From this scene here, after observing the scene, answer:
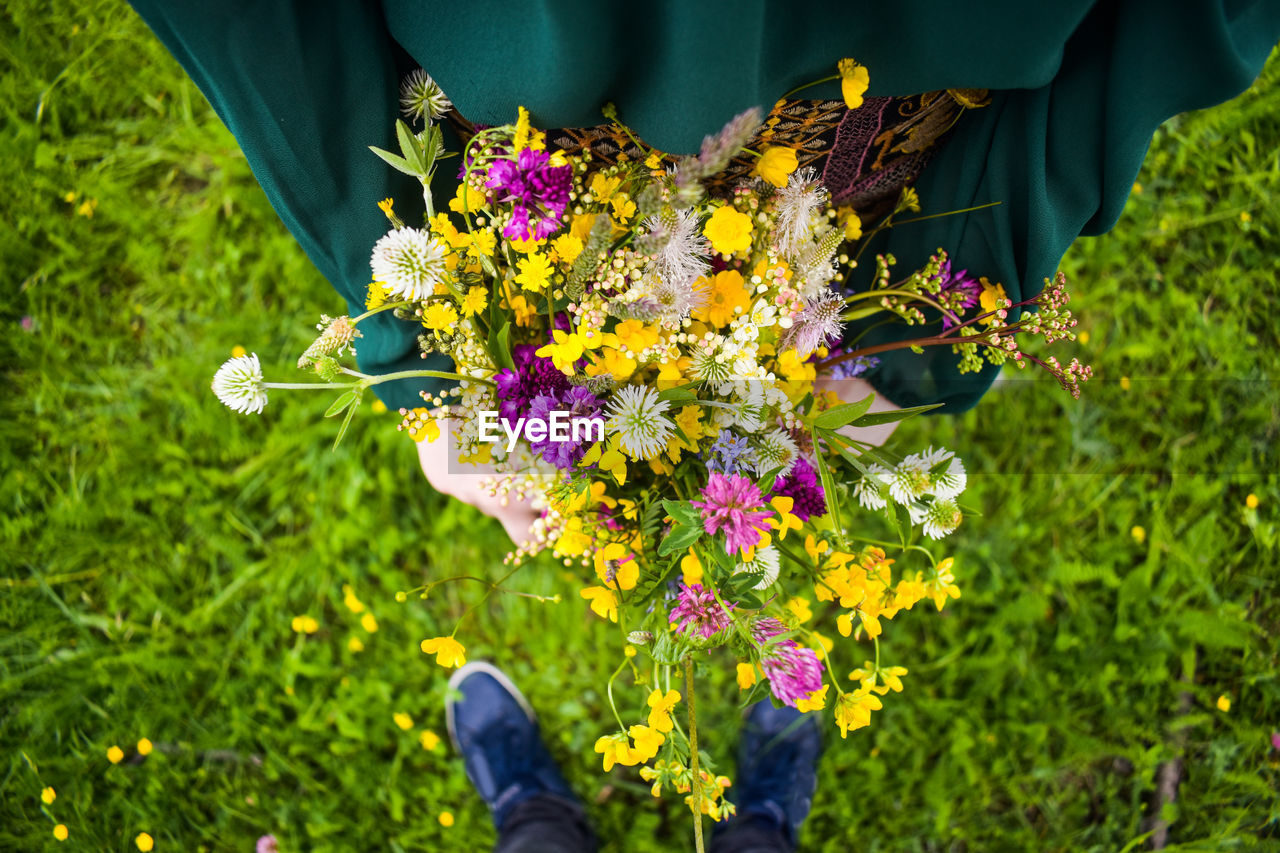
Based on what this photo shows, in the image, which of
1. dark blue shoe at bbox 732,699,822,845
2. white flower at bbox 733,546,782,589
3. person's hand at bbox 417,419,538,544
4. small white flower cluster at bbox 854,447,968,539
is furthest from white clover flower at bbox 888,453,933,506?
dark blue shoe at bbox 732,699,822,845

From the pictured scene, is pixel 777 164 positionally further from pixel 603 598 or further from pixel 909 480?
pixel 603 598

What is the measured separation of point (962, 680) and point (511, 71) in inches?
64.3

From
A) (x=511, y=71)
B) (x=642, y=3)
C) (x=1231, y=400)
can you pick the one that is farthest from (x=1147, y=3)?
(x=1231, y=400)

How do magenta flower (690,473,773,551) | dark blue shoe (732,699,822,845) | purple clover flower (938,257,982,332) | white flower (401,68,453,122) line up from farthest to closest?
dark blue shoe (732,699,822,845) < purple clover flower (938,257,982,332) < white flower (401,68,453,122) < magenta flower (690,473,773,551)

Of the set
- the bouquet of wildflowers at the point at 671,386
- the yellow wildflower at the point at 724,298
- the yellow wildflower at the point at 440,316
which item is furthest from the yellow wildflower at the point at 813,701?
the yellow wildflower at the point at 440,316

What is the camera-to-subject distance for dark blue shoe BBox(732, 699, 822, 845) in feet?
5.36

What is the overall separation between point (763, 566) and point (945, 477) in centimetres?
18

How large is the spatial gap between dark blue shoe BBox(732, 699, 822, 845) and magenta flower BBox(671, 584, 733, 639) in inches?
43.6

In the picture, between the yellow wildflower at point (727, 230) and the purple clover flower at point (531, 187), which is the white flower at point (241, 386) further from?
the yellow wildflower at point (727, 230)

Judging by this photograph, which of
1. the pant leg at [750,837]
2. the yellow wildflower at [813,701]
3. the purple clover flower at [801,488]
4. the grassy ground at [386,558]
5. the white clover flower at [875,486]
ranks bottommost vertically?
the pant leg at [750,837]

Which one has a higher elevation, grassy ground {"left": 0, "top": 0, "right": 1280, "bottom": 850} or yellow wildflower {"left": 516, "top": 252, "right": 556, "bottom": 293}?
yellow wildflower {"left": 516, "top": 252, "right": 556, "bottom": 293}

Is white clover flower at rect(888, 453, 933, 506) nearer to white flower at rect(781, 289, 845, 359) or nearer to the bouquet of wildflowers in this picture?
the bouquet of wildflowers

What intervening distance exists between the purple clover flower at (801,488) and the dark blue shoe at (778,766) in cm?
105

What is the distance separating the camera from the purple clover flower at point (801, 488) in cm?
70
